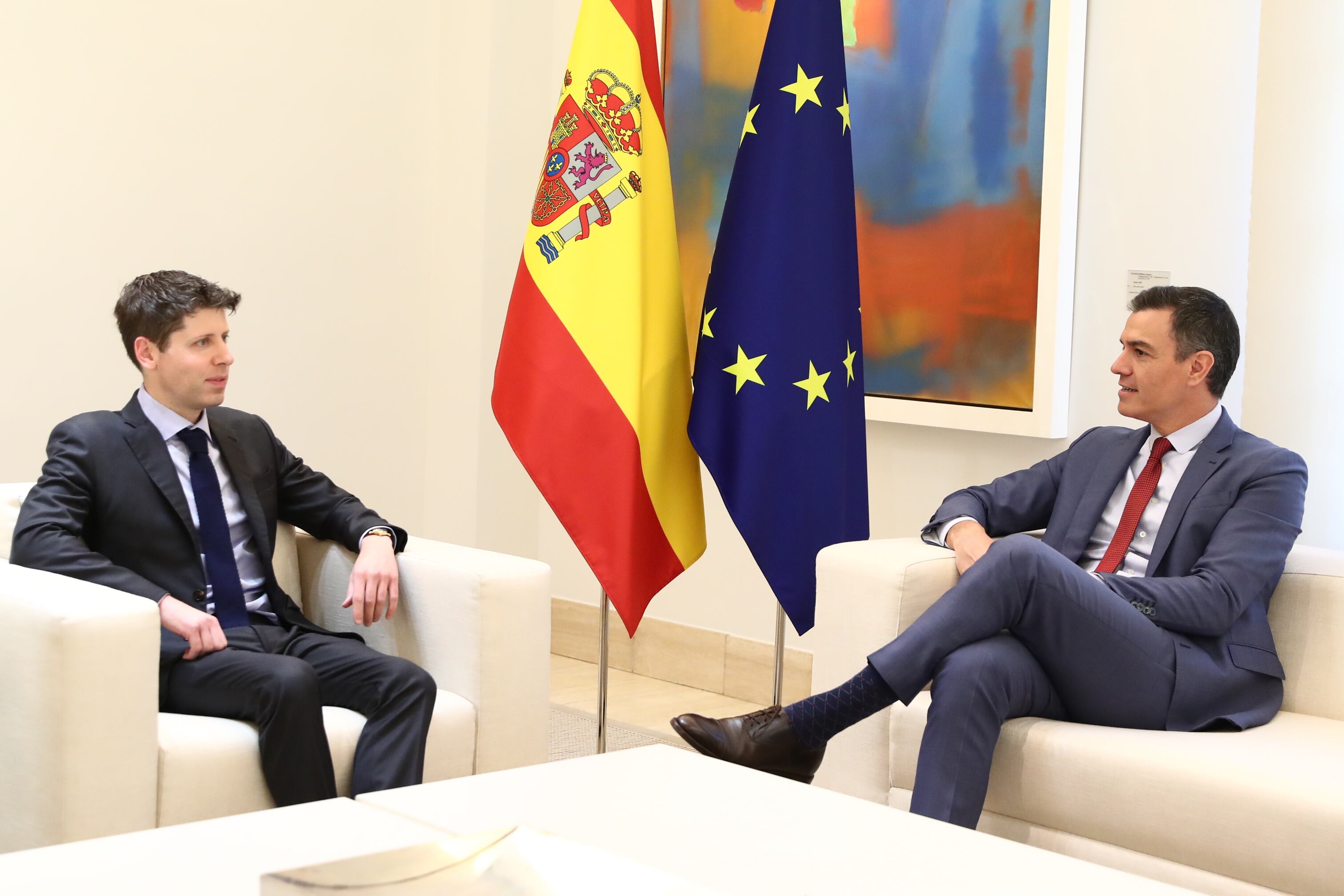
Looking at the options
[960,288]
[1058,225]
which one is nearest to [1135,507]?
[1058,225]

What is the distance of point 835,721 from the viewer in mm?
2547

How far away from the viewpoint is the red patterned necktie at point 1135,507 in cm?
277

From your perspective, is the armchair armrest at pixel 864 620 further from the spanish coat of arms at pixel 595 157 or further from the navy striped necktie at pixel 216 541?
the navy striped necktie at pixel 216 541

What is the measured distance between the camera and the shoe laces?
2.62 m

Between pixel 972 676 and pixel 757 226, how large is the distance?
1.27 metres

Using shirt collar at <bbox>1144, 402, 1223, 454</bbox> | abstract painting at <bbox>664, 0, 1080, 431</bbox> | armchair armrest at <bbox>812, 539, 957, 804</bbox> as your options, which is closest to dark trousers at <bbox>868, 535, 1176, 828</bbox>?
armchair armrest at <bbox>812, 539, 957, 804</bbox>

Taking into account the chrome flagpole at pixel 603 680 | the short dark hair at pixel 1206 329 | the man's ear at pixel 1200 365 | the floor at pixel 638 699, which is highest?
the short dark hair at pixel 1206 329

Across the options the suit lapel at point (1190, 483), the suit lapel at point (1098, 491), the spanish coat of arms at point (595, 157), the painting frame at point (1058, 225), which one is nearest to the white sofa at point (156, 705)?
the spanish coat of arms at point (595, 157)

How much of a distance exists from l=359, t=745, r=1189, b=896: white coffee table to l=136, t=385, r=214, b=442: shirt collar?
1.17 metres

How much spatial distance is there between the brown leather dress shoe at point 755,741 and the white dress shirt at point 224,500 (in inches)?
34.8

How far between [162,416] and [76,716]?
750mm

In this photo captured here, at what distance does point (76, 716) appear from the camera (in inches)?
79.7

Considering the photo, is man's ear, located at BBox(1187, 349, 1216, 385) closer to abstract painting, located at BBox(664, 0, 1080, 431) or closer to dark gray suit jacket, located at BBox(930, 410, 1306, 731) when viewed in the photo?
dark gray suit jacket, located at BBox(930, 410, 1306, 731)

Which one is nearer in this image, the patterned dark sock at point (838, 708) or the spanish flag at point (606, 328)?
the patterned dark sock at point (838, 708)
